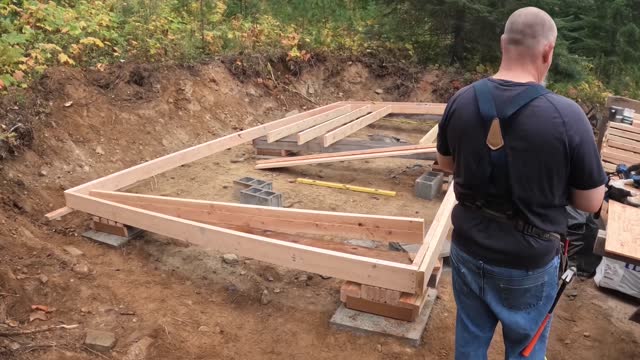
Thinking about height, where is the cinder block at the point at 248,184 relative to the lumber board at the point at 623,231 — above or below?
below

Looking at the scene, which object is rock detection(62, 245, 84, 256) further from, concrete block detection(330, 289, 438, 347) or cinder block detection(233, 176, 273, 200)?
concrete block detection(330, 289, 438, 347)

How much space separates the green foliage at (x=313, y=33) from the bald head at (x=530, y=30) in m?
5.73

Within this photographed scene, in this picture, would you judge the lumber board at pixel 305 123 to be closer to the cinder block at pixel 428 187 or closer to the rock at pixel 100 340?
the cinder block at pixel 428 187

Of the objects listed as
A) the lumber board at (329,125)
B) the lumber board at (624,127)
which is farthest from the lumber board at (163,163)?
the lumber board at (624,127)

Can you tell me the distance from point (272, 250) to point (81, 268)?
1.78 metres

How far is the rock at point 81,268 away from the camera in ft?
13.5

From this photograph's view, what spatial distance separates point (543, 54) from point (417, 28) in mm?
9506

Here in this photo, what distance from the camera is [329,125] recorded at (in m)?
7.17

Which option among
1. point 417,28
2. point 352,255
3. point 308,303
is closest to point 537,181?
point 352,255

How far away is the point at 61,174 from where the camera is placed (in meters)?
5.56

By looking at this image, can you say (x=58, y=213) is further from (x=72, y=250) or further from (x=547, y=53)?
(x=547, y=53)

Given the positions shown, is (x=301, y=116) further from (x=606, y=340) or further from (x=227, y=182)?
(x=606, y=340)

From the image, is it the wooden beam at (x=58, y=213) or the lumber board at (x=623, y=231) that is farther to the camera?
the wooden beam at (x=58, y=213)

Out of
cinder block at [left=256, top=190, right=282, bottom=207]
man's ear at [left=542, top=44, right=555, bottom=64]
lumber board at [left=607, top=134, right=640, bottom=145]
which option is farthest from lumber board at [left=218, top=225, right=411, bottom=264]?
lumber board at [left=607, top=134, right=640, bottom=145]
